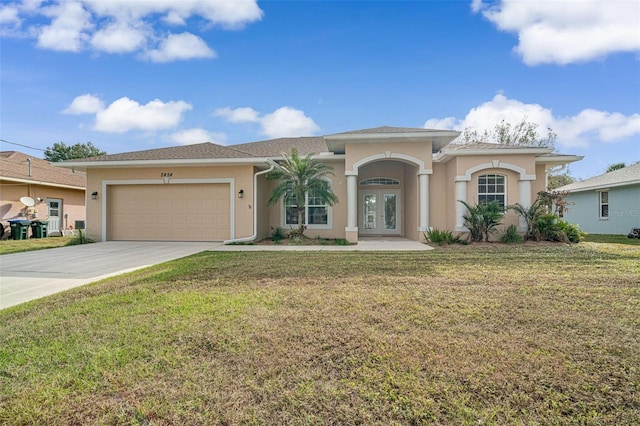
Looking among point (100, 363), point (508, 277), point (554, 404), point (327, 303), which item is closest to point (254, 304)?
point (327, 303)

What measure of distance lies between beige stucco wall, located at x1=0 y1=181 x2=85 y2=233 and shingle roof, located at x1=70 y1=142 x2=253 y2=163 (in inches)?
206

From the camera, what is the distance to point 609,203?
17.4m

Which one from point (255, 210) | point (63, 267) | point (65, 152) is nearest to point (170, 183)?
point (255, 210)

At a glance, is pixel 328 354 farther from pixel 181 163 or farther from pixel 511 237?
pixel 181 163

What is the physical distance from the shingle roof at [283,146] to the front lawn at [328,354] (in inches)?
376

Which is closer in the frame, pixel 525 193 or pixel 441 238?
pixel 441 238

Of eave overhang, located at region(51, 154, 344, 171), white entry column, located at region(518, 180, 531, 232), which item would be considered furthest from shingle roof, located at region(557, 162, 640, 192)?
eave overhang, located at region(51, 154, 344, 171)

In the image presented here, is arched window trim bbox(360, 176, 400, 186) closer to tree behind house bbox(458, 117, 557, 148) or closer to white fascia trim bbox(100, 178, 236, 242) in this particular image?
white fascia trim bbox(100, 178, 236, 242)

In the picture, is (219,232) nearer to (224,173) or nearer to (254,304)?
(224,173)

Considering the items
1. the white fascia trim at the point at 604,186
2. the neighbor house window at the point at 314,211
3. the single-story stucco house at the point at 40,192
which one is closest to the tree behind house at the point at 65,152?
the single-story stucco house at the point at 40,192

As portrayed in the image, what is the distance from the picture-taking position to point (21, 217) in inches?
610

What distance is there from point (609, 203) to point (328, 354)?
21.4 metres

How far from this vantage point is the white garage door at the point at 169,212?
41.8 feet

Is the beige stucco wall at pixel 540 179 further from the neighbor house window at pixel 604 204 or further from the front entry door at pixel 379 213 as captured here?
the neighbor house window at pixel 604 204
